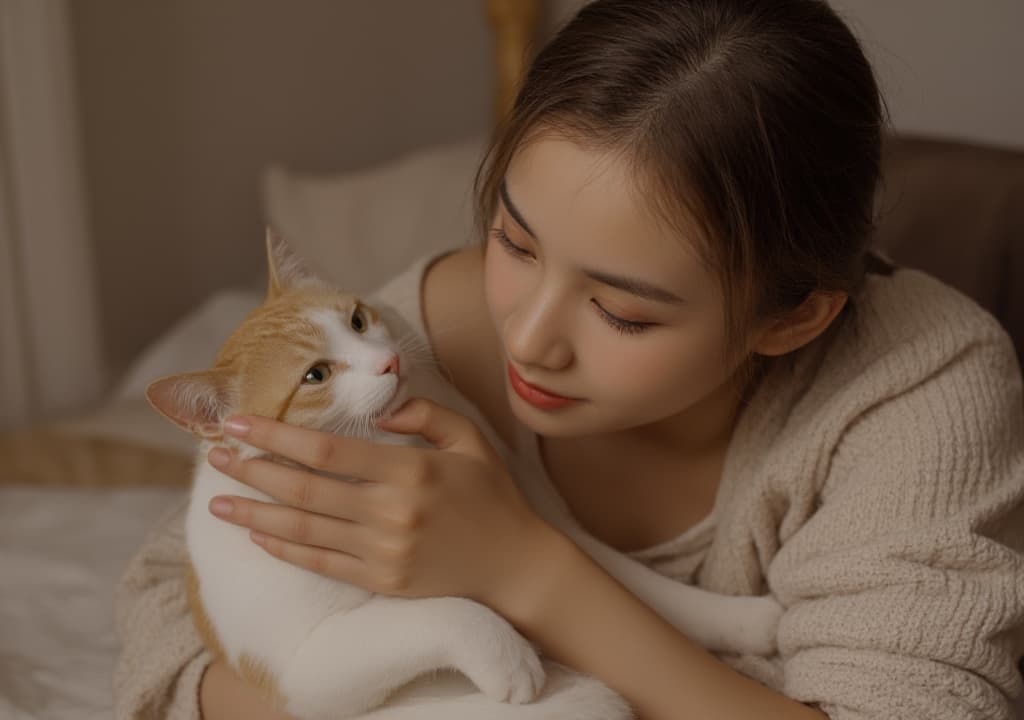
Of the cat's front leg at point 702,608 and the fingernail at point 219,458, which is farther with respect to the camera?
the cat's front leg at point 702,608

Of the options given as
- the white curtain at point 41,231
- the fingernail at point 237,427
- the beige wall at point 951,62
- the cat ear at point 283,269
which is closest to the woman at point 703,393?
the fingernail at point 237,427

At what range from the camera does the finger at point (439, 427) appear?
3.13ft

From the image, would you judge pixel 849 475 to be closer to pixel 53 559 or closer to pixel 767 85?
pixel 767 85

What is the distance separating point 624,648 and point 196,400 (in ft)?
1.56

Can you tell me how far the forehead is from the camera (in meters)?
0.85

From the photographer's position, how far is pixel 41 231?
77.9 inches

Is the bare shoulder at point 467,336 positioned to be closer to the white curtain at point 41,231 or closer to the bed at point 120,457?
the bed at point 120,457

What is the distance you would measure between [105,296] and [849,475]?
1.98m

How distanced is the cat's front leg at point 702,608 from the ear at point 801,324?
0.29 metres

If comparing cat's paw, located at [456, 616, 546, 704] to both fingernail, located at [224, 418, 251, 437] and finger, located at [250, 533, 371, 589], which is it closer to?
finger, located at [250, 533, 371, 589]

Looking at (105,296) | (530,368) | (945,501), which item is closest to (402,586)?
(530,368)

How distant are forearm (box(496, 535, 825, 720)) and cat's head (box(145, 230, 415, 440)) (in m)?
0.23

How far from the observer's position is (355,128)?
9.09ft

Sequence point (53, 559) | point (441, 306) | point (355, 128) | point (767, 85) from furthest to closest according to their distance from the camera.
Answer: point (355, 128) → point (53, 559) → point (441, 306) → point (767, 85)
